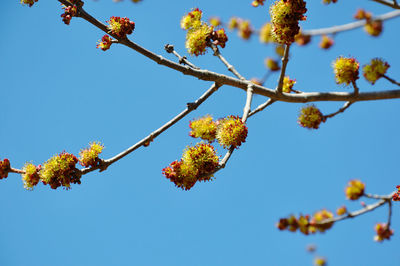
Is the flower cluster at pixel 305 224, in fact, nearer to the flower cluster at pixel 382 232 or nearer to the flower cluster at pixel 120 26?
the flower cluster at pixel 382 232

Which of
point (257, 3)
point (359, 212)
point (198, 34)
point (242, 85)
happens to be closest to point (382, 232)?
point (359, 212)

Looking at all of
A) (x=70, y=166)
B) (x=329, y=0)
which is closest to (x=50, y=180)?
(x=70, y=166)

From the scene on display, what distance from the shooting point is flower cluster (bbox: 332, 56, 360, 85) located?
3.61m

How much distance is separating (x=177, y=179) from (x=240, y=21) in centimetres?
464

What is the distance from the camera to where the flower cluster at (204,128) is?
4.12 m

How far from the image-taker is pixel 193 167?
3.53 metres

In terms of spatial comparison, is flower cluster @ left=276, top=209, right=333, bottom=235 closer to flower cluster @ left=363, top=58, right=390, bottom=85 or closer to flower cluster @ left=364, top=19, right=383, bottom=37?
flower cluster @ left=363, top=58, right=390, bottom=85

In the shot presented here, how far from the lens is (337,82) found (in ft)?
12.4

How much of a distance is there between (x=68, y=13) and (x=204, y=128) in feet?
6.61

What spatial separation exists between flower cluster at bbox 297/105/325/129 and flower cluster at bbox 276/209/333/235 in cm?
105

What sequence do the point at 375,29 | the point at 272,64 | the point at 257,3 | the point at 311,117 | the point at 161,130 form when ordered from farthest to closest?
the point at 375,29 → the point at 257,3 → the point at 272,64 → the point at 161,130 → the point at 311,117

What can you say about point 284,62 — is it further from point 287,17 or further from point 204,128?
point 204,128

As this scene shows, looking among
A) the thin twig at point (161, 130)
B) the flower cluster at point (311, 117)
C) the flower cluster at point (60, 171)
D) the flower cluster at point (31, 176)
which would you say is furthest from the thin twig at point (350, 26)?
the flower cluster at point (31, 176)

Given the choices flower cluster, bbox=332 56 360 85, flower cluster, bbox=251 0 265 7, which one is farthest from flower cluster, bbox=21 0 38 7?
flower cluster, bbox=332 56 360 85
